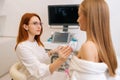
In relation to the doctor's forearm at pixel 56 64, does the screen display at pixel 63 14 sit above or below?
above

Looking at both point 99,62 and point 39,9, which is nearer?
point 99,62

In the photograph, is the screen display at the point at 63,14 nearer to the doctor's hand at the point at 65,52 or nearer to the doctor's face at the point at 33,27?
the doctor's face at the point at 33,27

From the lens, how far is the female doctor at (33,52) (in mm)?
1703

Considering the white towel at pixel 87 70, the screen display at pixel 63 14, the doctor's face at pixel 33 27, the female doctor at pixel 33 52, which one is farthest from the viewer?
the screen display at pixel 63 14

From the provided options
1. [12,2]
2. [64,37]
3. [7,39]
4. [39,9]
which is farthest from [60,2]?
[7,39]

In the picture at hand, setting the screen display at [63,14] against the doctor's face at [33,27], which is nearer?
the doctor's face at [33,27]

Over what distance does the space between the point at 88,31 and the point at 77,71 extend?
247mm

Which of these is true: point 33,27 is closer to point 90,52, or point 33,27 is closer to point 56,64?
point 56,64

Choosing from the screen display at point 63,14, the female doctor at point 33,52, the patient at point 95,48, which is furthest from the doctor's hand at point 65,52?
the screen display at point 63,14

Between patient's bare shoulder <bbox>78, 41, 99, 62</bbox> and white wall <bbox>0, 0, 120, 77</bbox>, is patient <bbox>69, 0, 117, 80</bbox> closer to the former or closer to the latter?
patient's bare shoulder <bbox>78, 41, 99, 62</bbox>

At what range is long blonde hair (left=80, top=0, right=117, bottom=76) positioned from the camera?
1164 mm

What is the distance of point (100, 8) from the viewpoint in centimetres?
116

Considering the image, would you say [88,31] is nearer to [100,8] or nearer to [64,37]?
[100,8]

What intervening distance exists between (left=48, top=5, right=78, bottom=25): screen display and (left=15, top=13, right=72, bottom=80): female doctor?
0.96m
